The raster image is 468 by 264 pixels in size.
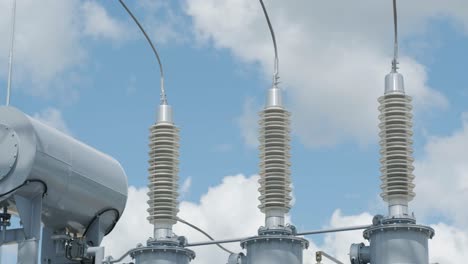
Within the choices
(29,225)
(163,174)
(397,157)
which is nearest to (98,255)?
(29,225)

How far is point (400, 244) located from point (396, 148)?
1.90 meters

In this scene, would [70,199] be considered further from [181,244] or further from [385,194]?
[385,194]

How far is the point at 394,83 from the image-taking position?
2595 cm

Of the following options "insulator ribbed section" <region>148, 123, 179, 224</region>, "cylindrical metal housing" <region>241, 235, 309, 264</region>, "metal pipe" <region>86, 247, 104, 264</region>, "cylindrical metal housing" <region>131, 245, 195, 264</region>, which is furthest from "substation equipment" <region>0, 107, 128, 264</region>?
"cylindrical metal housing" <region>241, 235, 309, 264</region>

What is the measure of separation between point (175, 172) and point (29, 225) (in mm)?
3480

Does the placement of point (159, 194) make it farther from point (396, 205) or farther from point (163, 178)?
point (396, 205)

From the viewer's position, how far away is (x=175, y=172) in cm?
2809

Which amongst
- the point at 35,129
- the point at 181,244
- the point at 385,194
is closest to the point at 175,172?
the point at 181,244

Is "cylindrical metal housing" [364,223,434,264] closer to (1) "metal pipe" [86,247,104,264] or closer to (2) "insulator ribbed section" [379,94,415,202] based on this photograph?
(2) "insulator ribbed section" [379,94,415,202]

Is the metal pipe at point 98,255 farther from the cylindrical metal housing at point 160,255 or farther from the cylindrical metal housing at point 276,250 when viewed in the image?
the cylindrical metal housing at point 276,250

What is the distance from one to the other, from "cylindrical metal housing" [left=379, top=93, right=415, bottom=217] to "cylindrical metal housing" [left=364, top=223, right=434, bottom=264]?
0.35m

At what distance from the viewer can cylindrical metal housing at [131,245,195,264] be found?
89.9 ft

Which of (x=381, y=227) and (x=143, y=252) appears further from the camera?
(x=143, y=252)

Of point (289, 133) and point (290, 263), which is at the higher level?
point (289, 133)
